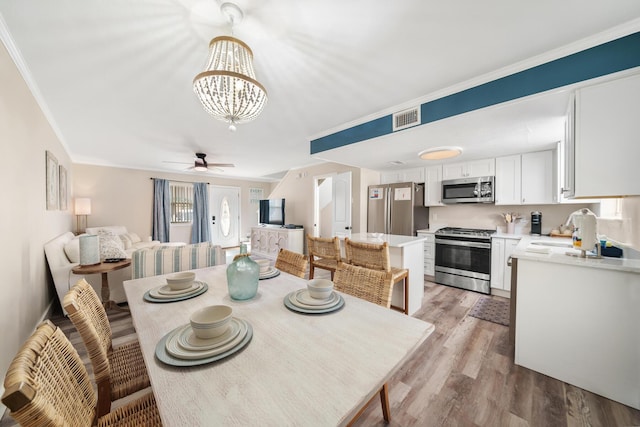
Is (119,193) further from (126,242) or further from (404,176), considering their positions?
(404,176)

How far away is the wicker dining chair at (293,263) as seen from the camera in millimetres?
1893

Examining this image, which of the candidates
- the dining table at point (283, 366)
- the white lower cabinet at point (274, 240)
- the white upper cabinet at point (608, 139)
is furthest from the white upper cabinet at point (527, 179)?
the white lower cabinet at point (274, 240)

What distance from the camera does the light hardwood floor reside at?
140 cm

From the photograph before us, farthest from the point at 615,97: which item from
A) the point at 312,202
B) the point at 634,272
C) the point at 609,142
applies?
the point at 312,202

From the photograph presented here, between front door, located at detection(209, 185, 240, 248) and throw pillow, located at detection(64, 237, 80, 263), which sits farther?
front door, located at detection(209, 185, 240, 248)

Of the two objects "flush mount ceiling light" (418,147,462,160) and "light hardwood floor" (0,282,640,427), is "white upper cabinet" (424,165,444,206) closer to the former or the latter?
"flush mount ceiling light" (418,147,462,160)

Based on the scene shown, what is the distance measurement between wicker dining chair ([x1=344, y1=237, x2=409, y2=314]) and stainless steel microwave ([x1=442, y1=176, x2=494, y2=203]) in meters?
2.19

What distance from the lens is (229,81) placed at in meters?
1.37

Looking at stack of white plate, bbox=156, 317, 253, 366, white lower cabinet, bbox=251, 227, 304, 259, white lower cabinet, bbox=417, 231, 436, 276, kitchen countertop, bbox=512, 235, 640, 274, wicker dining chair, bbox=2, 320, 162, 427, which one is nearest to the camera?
wicker dining chair, bbox=2, 320, 162, 427

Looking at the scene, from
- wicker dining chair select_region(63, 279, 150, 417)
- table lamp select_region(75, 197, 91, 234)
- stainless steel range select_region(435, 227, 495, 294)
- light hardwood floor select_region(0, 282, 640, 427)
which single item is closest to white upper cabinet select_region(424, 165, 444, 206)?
stainless steel range select_region(435, 227, 495, 294)

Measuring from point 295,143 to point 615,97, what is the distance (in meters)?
3.31

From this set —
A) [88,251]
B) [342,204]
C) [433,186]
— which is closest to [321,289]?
[88,251]

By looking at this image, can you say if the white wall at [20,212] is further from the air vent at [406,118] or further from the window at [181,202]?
the window at [181,202]

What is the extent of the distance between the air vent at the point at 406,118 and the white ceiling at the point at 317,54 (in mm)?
128
